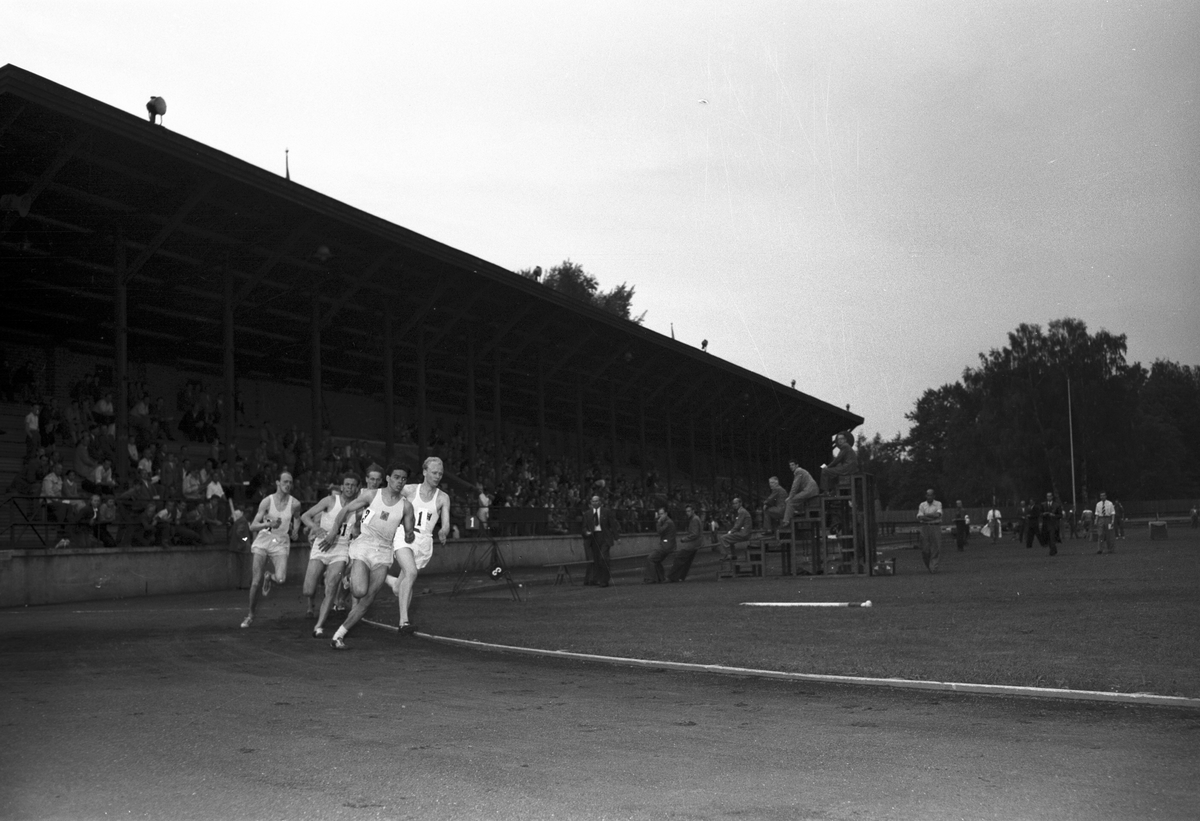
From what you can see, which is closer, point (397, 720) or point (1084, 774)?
point (1084, 774)

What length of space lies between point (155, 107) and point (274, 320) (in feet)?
43.8

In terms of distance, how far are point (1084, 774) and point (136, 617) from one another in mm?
15379

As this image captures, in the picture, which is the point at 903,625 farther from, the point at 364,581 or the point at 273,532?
the point at 273,532

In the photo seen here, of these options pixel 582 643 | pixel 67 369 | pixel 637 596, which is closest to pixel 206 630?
pixel 582 643

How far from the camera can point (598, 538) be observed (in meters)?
26.2

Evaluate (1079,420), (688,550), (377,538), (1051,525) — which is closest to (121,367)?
(688,550)

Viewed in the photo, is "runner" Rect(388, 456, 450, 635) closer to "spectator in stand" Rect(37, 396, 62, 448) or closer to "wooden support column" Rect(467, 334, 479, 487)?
"spectator in stand" Rect(37, 396, 62, 448)

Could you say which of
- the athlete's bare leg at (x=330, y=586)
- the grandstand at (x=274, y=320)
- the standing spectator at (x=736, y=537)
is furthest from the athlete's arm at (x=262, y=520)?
the standing spectator at (x=736, y=537)

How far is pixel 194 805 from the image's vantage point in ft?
18.5

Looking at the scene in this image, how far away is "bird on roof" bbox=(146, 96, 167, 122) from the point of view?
956 inches

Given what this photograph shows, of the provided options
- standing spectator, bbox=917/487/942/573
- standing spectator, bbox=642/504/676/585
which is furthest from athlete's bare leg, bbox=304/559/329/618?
standing spectator, bbox=917/487/942/573

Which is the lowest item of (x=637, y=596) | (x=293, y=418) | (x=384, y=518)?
(x=637, y=596)

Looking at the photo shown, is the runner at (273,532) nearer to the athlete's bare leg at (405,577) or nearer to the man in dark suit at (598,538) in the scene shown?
the athlete's bare leg at (405,577)

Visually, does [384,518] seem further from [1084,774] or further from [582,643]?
[1084,774]
